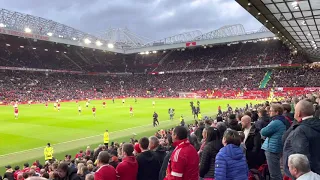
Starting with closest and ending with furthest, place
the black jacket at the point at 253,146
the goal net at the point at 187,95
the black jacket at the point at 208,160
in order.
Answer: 1. the black jacket at the point at 208,160
2. the black jacket at the point at 253,146
3. the goal net at the point at 187,95

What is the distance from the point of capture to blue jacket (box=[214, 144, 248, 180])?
452 centimetres

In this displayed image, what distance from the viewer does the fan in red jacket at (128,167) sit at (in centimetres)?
515

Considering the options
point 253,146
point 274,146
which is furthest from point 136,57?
point 274,146

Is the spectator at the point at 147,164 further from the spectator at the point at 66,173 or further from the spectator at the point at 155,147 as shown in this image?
the spectator at the point at 66,173

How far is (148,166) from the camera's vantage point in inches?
214

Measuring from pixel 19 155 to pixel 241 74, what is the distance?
66.3m

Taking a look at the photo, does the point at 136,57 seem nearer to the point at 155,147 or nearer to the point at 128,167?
the point at 155,147

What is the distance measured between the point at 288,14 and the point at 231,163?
19740mm

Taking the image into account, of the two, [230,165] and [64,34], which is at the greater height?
[64,34]

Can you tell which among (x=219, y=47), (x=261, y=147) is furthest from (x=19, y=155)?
(x=219, y=47)

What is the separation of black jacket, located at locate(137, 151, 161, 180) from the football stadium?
0.08 ft

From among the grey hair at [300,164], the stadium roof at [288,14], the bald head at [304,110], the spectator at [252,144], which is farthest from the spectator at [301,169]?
the stadium roof at [288,14]

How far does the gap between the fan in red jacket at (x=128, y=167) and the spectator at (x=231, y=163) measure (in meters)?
1.54

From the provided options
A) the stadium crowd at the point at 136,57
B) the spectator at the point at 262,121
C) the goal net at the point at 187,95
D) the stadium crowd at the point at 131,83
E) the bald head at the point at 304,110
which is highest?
the stadium crowd at the point at 136,57
